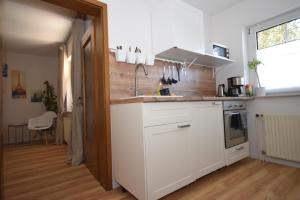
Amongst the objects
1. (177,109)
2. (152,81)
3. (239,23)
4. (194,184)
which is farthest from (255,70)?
(194,184)

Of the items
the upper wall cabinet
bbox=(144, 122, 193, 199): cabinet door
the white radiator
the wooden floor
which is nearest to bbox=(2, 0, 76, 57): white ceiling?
the upper wall cabinet

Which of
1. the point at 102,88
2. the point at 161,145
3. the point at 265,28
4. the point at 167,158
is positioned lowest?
the point at 167,158

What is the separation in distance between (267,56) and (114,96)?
2.20 metres

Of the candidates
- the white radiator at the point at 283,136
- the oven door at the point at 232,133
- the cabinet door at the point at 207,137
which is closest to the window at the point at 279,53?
the white radiator at the point at 283,136

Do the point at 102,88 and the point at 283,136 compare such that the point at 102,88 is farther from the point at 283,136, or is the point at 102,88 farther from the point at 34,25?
the point at 34,25

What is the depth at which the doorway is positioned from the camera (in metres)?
1.68

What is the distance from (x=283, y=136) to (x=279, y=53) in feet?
3.60

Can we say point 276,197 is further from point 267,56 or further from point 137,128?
point 267,56

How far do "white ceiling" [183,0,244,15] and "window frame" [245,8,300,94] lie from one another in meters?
0.51

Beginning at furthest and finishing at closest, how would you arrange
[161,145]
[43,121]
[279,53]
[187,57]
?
[43,121], [187,57], [279,53], [161,145]

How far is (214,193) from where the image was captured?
1510mm

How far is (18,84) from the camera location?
4676mm

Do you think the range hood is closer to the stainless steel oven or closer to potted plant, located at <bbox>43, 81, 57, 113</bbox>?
the stainless steel oven

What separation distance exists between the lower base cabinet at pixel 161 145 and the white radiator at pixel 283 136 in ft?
2.99
